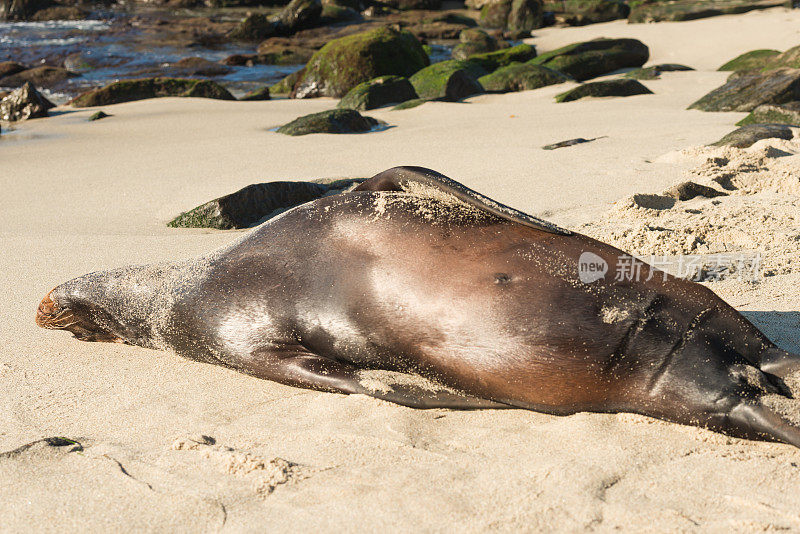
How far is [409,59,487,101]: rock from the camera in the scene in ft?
35.9

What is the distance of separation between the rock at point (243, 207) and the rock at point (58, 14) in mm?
27375

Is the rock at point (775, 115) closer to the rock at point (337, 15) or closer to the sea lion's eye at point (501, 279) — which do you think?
the sea lion's eye at point (501, 279)

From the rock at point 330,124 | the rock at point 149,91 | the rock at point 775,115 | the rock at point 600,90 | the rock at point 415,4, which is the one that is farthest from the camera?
the rock at point 415,4

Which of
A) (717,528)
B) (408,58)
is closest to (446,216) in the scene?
(717,528)

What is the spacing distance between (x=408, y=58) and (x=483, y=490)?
12.3 meters

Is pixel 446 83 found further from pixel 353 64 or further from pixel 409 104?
pixel 353 64

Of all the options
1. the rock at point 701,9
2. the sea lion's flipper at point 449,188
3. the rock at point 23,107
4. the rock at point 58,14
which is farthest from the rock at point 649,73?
the rock at point 58,14

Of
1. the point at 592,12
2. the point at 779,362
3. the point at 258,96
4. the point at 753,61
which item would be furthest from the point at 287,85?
the point at 592,12

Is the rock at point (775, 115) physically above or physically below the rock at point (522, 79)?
above

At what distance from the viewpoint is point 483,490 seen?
2.23 metres

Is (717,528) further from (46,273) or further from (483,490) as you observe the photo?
(46,273)

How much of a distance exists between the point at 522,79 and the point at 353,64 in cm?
294

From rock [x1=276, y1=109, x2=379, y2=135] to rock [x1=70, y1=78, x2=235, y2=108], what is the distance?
4.20m

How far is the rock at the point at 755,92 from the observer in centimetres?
805
